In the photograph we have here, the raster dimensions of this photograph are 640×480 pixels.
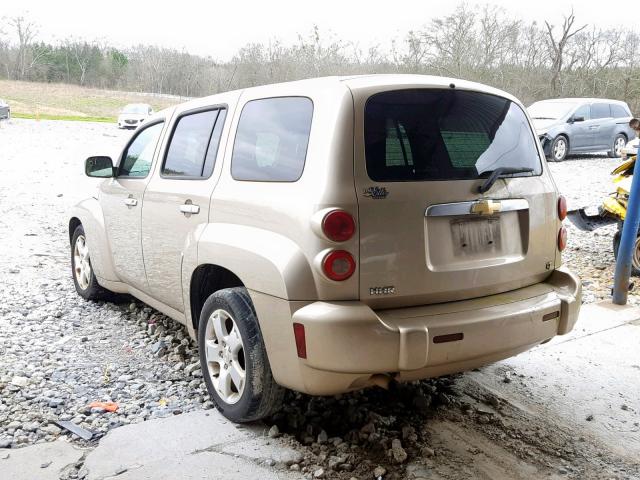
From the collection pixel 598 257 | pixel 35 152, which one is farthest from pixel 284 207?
Result: pixel 35 152

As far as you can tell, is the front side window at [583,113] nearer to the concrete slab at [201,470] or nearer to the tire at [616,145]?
the tire at [616,145]

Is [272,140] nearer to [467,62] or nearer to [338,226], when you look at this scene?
[338,226]

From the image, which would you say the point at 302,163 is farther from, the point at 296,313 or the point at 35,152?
the point at 35,152

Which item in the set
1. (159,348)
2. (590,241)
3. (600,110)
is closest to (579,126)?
(600,110)

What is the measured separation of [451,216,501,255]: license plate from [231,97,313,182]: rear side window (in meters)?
0.83

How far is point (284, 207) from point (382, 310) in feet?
2.20

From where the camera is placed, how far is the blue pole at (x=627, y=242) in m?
5.31

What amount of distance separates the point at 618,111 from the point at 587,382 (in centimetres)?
1579

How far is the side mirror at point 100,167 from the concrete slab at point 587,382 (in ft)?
10.4

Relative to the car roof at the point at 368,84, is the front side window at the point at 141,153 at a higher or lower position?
lower

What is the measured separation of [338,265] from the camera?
2.70m

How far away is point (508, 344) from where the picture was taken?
2.97 m

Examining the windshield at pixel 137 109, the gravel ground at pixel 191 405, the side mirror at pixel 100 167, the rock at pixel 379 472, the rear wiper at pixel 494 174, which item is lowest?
the gravel ground at pixel 191 405

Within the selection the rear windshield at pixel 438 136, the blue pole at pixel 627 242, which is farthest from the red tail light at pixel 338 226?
the blue pole at pixel 627 242
